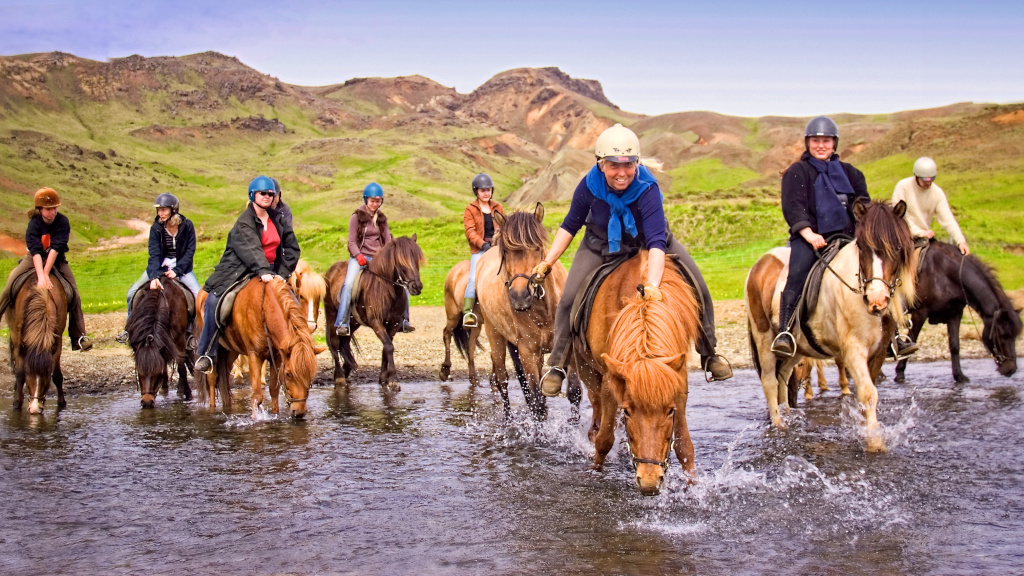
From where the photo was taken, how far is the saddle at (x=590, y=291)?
273 inches

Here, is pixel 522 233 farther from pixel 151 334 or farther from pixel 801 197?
pixel 151 334

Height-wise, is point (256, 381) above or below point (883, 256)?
below

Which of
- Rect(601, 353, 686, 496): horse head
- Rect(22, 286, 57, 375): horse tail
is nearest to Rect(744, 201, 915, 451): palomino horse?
Rect(601, 353, 686, 496): horse head

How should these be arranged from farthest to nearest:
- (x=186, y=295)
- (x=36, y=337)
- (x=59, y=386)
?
(x=186, y=295) < (x=59, y=386) < (x=36, y=337)

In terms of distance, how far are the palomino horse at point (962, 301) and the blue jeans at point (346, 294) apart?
8.84 meters

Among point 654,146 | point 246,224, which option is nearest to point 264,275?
point 246,224

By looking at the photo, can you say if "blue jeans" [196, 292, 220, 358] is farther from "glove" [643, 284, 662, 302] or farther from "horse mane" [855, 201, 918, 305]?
"horse mane" [855, 201, 918, 305]

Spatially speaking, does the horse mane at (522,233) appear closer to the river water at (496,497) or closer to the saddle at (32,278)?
the river water at (496,497)

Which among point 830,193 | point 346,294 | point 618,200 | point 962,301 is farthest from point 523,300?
point 962,301

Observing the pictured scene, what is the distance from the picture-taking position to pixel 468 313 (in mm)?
12695

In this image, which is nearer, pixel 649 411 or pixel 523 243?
pixel 649 411

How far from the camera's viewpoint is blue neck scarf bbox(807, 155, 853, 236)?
8938 mm

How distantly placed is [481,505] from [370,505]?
0.89 metres

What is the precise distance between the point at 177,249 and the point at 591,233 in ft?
26.0
